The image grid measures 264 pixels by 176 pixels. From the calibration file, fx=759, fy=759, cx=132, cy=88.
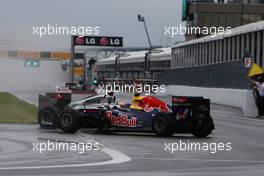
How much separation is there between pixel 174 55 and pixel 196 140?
50.8m

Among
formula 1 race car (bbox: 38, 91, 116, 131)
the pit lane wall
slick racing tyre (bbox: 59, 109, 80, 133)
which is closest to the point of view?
slick racing tyre (bbox: 59, 109, 80, 133)

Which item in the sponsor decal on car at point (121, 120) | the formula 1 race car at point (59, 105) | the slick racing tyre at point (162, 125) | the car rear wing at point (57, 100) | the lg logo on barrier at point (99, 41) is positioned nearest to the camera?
the slick racing tyre at point (162, 125)

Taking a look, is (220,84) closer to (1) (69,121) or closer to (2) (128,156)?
(1) (69,121)

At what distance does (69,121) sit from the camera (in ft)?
67.1

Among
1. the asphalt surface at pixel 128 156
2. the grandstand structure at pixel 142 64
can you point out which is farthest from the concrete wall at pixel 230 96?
the grandstand structure at pixel 142 64

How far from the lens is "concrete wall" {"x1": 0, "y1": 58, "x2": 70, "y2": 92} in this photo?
1722 inches

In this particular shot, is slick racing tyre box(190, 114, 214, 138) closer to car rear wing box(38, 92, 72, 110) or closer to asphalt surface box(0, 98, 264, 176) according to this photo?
asphalt surface box(0, 98, 264, 176)

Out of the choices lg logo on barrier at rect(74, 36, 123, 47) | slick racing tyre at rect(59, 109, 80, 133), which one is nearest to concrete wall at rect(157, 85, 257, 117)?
lg logo on barrier at rect(74, 36, 123, 47)

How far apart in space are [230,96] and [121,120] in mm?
20838

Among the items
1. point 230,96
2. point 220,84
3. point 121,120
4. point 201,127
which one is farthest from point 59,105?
point 220,84

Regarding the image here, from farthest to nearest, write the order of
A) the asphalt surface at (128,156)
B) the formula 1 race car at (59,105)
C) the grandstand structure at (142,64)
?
the grandstand structure at (142,64), the formula 1 race car at (59,105), the asphalt surface at (128,156)

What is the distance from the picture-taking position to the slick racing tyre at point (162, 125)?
19.3 meters

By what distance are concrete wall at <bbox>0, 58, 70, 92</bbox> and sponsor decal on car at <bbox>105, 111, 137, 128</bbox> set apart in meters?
22.0

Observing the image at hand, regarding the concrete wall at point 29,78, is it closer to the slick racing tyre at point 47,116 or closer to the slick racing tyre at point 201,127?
the slick racing tyre at point 47,116
